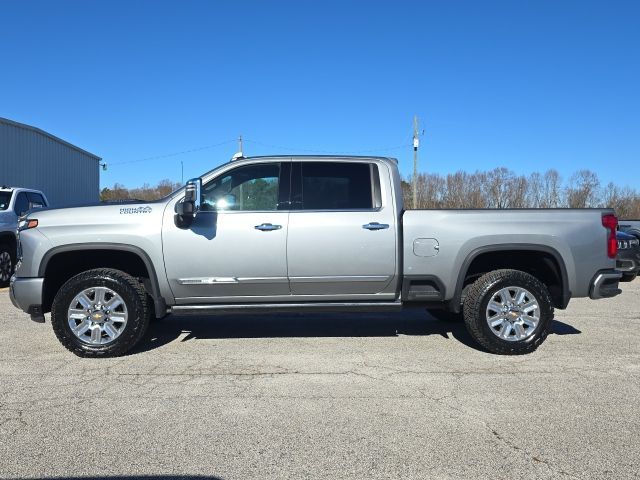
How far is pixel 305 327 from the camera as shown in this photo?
651cm

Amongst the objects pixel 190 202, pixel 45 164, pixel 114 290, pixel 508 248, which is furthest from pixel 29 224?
pixel 45 164

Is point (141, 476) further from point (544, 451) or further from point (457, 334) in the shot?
point (457, 334)

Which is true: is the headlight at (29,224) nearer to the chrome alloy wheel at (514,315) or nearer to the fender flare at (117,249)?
the fender flare at (117,249)

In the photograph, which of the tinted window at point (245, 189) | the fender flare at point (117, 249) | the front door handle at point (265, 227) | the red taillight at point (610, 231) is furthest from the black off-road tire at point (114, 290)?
the red taillight at point (610, 231)

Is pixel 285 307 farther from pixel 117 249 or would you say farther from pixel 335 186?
pixel 117 249

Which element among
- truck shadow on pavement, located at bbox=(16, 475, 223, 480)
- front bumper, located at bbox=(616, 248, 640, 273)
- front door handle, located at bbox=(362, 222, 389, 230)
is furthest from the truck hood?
front bumper, located at bbox=(616, 248, 640, 273)

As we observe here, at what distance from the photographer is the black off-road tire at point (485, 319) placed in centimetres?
519

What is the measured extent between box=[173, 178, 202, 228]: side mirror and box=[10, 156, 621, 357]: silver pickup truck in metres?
0.02

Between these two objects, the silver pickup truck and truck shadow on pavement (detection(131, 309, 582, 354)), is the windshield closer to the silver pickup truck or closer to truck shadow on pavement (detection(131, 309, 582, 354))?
truck shadow on pavement (detection(131, 309, 582, 354))

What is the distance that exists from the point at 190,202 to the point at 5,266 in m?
7.05

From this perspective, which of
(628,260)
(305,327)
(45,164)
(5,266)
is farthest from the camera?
(45,164)

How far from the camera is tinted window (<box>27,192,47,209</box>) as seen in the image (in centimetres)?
1104

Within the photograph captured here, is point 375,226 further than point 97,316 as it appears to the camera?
Yes

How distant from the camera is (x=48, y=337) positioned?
19.4ft
